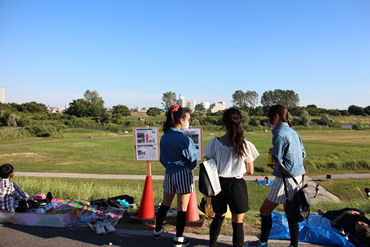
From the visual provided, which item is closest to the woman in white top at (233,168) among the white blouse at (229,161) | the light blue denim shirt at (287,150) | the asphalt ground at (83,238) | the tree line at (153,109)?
the white blouse at (229,161)

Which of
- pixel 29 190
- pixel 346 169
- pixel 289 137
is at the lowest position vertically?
pixel 346 169

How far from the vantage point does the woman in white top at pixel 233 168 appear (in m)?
2.80

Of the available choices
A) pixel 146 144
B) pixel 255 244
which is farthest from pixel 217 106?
pixel 255 244

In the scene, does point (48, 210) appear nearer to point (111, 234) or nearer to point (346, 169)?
point (111, 234)

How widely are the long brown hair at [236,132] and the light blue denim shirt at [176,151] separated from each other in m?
0.61

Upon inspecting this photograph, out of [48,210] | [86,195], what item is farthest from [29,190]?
[48,210]

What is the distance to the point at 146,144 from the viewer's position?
4.67 meters

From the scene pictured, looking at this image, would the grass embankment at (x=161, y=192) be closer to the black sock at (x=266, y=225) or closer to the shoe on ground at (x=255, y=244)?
the shoe on ground at (x=255, y=244)

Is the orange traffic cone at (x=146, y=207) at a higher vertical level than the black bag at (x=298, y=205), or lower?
lower

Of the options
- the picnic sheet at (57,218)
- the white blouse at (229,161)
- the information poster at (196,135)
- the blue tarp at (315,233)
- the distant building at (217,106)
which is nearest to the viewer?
the white blouse at (229,161)

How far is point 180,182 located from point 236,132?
1020 mm

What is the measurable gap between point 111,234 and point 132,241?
0.41m

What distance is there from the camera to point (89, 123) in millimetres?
56875

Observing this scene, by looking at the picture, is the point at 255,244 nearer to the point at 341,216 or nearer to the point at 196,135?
the point at 341,216
